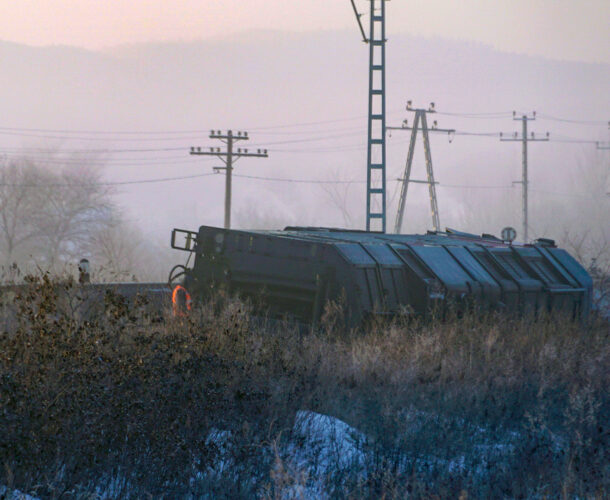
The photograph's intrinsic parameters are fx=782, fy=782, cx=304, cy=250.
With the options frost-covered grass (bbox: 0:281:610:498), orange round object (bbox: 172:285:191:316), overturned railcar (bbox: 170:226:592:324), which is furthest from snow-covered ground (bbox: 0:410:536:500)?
orange round object (bbox: 172:285:191:316)

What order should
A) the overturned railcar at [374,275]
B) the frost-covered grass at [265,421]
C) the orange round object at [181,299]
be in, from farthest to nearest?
the orange round object at [181,299] → the overturned railcar at [374,275] → the frost-covered grass at [265,421]

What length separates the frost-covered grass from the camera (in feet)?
16.7

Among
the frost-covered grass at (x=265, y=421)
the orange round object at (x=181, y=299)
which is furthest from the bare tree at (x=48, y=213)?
the frost-covered grass at (x=265, y=421)

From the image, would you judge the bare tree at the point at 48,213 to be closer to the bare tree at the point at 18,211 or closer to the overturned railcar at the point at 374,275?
the bare tree at the point at 18,211

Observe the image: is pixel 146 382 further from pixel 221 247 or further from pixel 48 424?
pixel 221 247

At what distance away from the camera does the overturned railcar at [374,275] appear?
32.9 ft

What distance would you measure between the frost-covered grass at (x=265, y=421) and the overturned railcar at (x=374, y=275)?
67.4 inches

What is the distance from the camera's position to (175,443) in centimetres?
532

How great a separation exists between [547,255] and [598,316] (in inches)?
55.4

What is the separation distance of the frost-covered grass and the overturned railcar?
5.61 ft

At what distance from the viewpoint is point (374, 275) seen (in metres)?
10.1

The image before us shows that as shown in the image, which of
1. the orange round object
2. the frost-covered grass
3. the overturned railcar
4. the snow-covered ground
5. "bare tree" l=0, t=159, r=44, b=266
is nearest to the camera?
the frost-covered grass

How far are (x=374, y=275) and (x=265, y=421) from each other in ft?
13.7

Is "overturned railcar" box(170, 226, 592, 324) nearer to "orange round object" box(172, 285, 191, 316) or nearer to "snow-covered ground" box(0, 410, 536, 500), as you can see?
"orange round object" box(172, 285, 191, 316)
